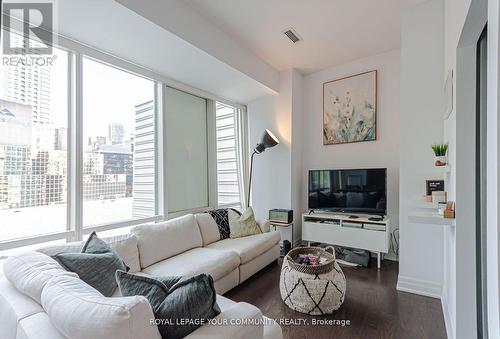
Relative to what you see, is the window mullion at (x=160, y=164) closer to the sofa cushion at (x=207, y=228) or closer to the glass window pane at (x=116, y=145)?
the glass window pane at (x=116, y=145)

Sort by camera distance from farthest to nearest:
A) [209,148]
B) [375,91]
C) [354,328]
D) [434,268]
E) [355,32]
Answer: [209,148], [375,91], [355,32], [434,268], [354,328]

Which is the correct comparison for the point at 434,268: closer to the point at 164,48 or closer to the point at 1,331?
the point at 1,331

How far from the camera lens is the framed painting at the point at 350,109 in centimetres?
364

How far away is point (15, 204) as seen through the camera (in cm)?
204

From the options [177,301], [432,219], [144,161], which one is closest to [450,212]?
[432,219]

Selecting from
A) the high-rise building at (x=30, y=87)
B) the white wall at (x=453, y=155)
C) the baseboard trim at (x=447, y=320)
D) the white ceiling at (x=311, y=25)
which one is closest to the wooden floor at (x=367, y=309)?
the baseboard trim at (x=447, y=320)

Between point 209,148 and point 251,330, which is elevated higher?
point 209,148

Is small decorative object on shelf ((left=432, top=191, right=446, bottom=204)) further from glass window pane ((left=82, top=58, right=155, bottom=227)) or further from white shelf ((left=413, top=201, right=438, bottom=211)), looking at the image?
glass window pane ((left=82, top=58, right=155, bottom=227))

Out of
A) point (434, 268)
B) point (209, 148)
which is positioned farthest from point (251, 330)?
point (209, 148)

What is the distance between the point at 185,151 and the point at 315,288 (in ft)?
7.93

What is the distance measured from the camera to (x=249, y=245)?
9.42 ft

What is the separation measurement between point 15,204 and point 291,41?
11.0ft

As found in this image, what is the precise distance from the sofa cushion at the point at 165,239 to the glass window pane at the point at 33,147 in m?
0.75

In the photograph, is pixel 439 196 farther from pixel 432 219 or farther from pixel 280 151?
pixel 280 151
